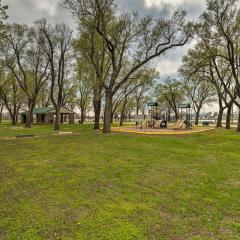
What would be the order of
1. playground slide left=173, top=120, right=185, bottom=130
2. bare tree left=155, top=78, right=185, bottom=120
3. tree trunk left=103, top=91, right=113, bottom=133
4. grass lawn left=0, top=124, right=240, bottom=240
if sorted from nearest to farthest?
grass lawn left=0, top=124, right=240, bottom=240 → tree trunk left=103, top=91, right=113, bottom=133 → playground slide left=173, top=120, right=185, bottom=130 → bare tree left=155, top=78, right=185, bottom=120

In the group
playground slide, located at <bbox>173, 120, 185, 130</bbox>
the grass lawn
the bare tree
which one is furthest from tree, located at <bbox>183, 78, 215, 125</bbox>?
the grass lawn

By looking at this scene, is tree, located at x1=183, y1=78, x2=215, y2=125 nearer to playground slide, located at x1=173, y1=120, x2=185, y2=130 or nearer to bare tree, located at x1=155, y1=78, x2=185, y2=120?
bare tree, located at x1=155, y1=78, x2=185, y2=120

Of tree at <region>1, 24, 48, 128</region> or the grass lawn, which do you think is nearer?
the grass lawn

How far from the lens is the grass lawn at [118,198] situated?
4.98m

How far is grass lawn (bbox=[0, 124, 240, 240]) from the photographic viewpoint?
4977 millimetres

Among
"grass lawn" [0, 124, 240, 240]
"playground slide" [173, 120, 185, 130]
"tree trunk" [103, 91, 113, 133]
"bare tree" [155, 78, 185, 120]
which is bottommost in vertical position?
"grass lawn" [0, 124, 240, 240]

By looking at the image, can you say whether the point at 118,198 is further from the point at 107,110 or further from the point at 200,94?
the point at 200,94

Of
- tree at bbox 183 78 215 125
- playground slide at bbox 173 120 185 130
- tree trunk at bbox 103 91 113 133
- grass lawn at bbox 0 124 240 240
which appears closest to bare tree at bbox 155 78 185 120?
tree at bbox 183 78 215 125

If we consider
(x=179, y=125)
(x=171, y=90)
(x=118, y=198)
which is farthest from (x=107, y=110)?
(x=171, y=90)

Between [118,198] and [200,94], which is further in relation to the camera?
[200,94]

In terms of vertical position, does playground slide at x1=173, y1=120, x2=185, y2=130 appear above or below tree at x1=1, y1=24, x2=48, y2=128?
below

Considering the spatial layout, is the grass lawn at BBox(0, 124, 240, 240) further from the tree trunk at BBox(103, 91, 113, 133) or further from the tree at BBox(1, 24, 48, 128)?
the tree at BBox(1, 24, 48, 128)

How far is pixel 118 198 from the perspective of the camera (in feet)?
21.3

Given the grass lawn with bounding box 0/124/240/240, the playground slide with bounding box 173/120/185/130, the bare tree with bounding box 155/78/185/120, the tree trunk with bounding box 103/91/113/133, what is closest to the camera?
the grass lawn with bounding box 0/124/240/240
